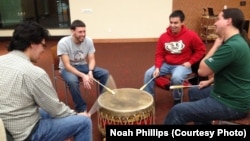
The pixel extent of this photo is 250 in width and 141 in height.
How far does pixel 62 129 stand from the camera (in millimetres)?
1706

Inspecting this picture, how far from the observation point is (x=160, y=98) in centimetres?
332

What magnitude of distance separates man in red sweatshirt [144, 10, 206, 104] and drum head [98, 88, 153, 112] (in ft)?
2.20

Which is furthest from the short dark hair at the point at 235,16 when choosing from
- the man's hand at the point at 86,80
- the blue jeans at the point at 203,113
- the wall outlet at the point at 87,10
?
the wall outlet at the point at 87,10

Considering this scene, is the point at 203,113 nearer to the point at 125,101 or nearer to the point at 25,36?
the point at 125,101

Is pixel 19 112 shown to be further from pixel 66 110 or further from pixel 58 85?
pixel 58 85

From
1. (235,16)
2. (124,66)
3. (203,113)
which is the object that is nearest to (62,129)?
(203,113)

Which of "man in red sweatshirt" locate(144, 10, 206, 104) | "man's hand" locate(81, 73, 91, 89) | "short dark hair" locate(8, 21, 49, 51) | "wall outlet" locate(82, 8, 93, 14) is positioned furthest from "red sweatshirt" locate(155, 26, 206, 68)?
"wall outlet" locate(82, 8, 93, 14)

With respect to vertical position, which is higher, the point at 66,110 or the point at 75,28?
the point at 75,28

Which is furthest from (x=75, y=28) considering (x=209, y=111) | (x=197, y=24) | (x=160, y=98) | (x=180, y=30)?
(x=197, y=24)

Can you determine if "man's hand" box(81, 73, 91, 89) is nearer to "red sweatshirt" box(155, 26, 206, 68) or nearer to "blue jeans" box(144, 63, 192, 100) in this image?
"blue jeans" box(144, 63, 192, 100)

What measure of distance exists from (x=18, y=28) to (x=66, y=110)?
1.97ft

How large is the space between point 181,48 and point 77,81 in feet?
3.85

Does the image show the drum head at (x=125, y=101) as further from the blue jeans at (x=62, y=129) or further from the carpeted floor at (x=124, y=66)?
the carpeted floor at (x=124, y=66)

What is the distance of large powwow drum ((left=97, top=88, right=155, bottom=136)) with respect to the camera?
1.98m
